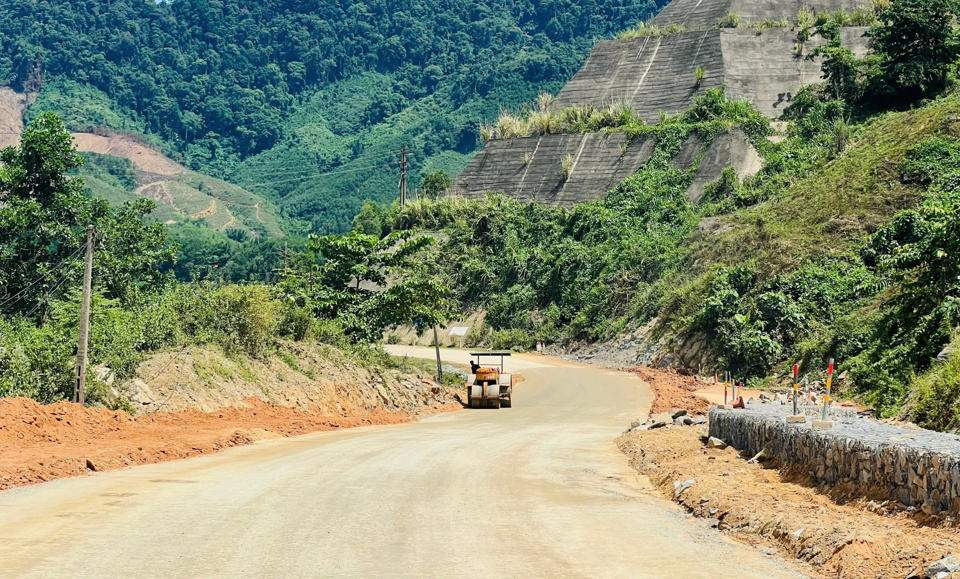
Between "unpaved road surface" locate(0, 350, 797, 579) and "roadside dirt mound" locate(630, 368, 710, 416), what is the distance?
A: 1047 cm

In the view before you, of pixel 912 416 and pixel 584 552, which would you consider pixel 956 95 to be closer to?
pixel 912 416

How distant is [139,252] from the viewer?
44781 millimetres

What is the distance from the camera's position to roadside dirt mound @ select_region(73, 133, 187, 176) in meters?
187

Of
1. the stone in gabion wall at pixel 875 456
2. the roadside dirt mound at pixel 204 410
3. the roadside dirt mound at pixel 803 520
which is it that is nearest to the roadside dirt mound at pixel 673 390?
the roadside dirt mound at pixel 204 410

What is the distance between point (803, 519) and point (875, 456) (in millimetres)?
1137

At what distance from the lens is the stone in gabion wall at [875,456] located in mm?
11234

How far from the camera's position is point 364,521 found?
43.8 ft

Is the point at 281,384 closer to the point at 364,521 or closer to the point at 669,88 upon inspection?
the point at 364,521

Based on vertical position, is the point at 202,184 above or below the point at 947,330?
above

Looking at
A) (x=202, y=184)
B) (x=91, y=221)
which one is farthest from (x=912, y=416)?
(x=202, y=184)

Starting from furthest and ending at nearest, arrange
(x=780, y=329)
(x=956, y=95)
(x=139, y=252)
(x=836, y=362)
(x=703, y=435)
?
(x=956, y=95), (x=139, y=252), (x=780, y=329), (x=836, y=362), (x=703, y=435)

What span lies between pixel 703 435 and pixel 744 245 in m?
25.8

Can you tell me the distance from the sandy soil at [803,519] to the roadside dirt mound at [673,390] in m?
12.5

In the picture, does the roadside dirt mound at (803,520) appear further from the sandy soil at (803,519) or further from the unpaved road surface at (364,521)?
the unpaved road surface at (364,521)
